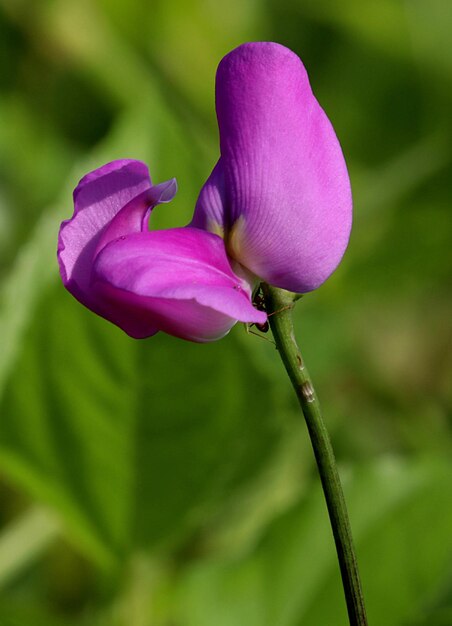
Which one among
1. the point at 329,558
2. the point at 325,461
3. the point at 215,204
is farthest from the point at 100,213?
the point at 329,558

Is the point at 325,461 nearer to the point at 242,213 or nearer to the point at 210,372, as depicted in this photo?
the point at 242,213

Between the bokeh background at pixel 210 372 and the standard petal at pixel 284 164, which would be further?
the bokeh background at pixel 210 372

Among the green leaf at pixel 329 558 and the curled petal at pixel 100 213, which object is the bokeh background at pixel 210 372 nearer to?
the green leaf at pixel 329 558

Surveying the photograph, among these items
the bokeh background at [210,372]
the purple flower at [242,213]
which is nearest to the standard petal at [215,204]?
the purple flower at [242,213]

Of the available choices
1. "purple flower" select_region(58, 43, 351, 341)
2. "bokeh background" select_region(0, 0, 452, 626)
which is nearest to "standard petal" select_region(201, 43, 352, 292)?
"purple flower" select_region(58, 43, 351, 341)

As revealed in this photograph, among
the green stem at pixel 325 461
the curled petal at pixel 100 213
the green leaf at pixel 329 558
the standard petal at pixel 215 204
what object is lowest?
the green leaf at pixel 329 558

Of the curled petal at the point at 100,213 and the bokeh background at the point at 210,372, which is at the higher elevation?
the curled petal at the point at 100,213

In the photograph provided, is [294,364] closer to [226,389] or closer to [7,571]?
[226,389]

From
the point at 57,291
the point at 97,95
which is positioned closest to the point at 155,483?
the point at 57,291
